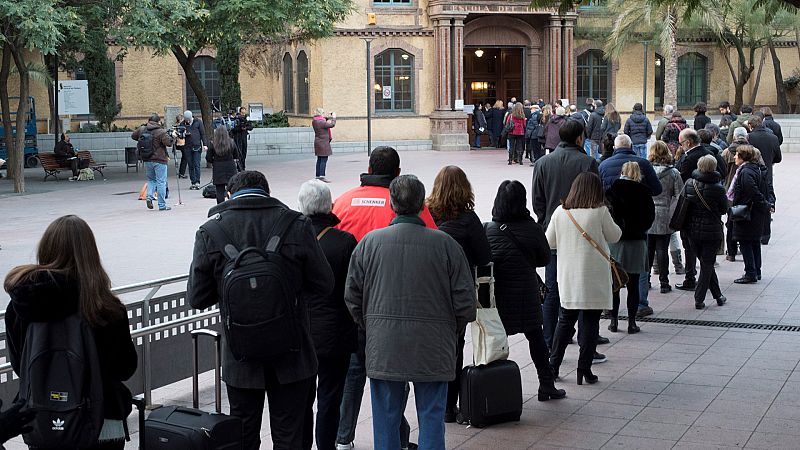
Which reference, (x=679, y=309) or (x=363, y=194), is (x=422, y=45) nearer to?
(x=679, y=309)

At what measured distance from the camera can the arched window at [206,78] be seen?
1586 inches

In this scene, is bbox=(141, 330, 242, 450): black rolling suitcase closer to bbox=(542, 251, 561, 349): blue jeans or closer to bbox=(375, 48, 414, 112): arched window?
bbox=(542, 251, 561, 349): blue jeans

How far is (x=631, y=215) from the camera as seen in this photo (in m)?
9.66

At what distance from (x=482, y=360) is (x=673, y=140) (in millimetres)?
13482

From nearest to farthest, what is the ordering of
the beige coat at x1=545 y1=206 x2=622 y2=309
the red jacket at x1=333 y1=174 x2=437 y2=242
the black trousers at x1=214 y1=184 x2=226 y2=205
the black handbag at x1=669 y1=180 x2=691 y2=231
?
the red jacket at x1=333 y1=174 x2=437 y2=242 → the beige coat at x1=545 y1=206 x2=622 y2=309 → the black handbag at x1=669 y1=180 x2=691 y2=231 → the black trousers at x1=214 y1=184 x2=226 y2=205

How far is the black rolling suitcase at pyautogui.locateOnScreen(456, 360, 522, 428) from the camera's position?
707 cm

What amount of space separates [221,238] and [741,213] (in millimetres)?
8525

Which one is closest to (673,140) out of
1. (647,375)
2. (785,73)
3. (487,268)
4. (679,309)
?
(679,309)

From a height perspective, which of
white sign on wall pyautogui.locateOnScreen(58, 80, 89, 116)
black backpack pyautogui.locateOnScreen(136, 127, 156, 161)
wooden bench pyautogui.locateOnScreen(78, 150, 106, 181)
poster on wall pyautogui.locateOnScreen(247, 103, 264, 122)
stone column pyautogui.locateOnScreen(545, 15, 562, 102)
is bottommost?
wooden bench pyautogui.locateOnScreen(78, 150, 106, 181)

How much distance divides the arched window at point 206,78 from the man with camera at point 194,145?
13.8m

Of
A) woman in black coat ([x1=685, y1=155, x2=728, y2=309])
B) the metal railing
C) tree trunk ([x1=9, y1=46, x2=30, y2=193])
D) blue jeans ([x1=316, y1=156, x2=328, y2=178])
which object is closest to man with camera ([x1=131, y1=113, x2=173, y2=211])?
tree trunk ([x1=9, y1=46, x2=30, y2=193])

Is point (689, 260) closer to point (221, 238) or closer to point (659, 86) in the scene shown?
point (221, 238)

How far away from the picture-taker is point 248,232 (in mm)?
5395

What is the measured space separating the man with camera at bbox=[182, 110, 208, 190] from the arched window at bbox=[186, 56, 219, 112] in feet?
45.2
